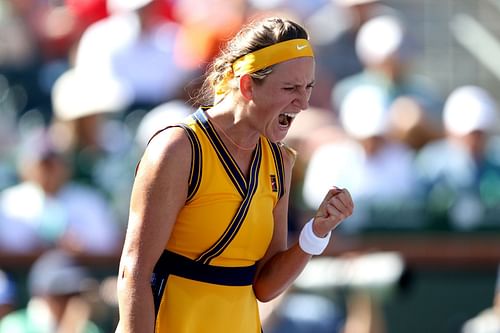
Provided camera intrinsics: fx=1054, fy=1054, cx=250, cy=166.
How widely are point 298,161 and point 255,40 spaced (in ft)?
11.8

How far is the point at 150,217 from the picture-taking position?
10.6 ft

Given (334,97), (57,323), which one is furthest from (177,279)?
(334,97)

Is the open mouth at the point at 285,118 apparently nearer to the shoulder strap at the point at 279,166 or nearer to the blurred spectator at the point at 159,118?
the shoulder strap at the point at 279,166

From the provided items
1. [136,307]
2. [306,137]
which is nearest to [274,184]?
[136,307]

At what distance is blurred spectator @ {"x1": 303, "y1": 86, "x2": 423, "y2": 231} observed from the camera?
22.4 feet

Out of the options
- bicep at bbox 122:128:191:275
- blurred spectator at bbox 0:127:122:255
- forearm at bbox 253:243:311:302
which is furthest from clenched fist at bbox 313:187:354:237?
blurred spectator at bbox 0:127:122:255

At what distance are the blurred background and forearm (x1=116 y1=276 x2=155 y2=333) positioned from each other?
8.07 feet

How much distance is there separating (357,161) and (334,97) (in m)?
1.10

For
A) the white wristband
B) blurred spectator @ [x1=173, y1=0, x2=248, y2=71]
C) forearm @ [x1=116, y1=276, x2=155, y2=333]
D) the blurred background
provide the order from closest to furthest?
forearm @ [x1=116, y1=276, x2=155, y2=333] < the white wristband < the blurred background < blurred spectator @ [x1=173, y1=0, x2=248, y2=71]

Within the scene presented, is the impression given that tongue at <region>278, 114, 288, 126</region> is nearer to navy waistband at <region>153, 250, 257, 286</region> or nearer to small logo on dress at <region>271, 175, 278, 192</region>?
small logo on dress at <region>271, 175, 278, 192</region>

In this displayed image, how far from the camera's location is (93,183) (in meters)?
6.88

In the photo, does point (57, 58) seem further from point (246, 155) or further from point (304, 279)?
point (246, 155)

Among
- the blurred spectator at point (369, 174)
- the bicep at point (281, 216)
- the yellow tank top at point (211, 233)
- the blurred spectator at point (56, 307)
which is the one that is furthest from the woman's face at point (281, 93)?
the blurred spectator at point (369, 174)

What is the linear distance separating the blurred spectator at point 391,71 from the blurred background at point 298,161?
0.04 ft
